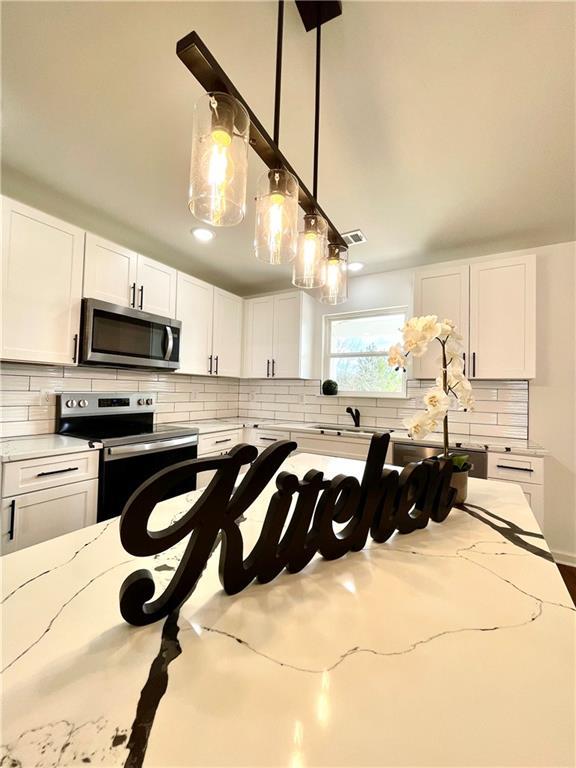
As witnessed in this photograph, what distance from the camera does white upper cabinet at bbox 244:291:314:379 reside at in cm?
332

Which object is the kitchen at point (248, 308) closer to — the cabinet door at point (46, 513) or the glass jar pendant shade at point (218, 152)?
the cabinet door at point (46, 513)

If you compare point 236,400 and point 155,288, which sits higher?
point 155,288

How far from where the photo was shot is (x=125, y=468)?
6.77ft

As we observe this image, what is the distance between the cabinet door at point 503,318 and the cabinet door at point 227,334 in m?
2.32

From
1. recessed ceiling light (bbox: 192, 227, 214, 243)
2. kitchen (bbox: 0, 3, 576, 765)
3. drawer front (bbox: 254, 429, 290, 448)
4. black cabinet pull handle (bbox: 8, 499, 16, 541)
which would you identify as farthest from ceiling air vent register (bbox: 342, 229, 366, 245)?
black cabinet pull handle (bbox: 8, 499, 16, 541)

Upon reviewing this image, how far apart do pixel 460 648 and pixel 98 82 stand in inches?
87.2

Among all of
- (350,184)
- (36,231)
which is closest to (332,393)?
(350,184)

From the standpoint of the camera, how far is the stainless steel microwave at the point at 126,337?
84.0 inches

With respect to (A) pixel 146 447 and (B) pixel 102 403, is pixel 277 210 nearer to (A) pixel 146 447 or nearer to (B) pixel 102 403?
(A) pixel 146 447

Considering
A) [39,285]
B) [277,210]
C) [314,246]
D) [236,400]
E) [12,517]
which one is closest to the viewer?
[277,210]

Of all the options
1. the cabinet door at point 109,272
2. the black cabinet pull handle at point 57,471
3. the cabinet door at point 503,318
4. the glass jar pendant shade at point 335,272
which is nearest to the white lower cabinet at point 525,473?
the cabinet door at point 503,318

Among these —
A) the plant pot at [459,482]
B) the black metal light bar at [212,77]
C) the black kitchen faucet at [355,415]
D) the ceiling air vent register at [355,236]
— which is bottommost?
the plant pot at [459,482]

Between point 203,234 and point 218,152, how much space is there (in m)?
2.00

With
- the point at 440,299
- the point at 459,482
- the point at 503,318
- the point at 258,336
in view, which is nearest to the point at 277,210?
the point at 459,482
